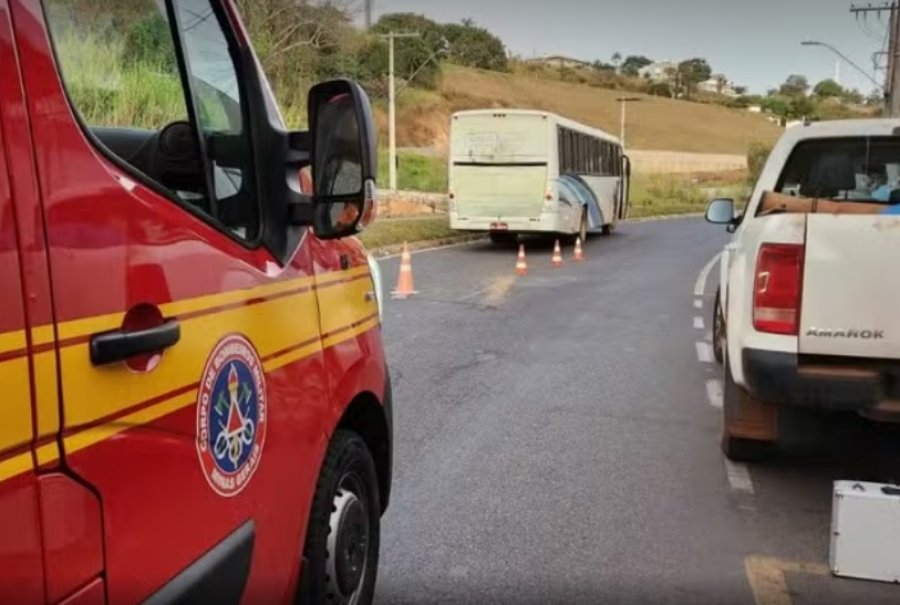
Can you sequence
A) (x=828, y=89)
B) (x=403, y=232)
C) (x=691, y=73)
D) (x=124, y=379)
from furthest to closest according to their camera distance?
(x=691, y=73)
(x=828, y=89)
(x=403, y=232)
(x=124, y=379)

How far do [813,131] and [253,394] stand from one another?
4898 mm

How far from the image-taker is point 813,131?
19.8 feet

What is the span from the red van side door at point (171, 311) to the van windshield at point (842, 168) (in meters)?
4.49

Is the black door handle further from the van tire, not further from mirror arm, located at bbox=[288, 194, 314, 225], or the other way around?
the van tire

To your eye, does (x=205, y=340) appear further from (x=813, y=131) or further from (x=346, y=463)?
(x=813, y=131)

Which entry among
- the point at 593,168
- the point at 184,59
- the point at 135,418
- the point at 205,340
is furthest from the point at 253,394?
the point at 593,168

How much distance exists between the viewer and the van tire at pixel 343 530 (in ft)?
9.39

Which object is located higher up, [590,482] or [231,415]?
[231,415]

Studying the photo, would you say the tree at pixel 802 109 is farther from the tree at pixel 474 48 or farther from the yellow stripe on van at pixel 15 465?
the yellow stripe on van at pixel 15 465

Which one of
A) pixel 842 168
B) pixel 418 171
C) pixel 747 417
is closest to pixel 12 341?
pixel 747 417

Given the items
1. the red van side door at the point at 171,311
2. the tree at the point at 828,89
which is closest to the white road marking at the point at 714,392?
the red van side door at the point at 171,311

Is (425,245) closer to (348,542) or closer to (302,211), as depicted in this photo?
(348,542)

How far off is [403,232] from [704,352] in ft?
49.3

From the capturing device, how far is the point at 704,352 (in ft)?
30.5
